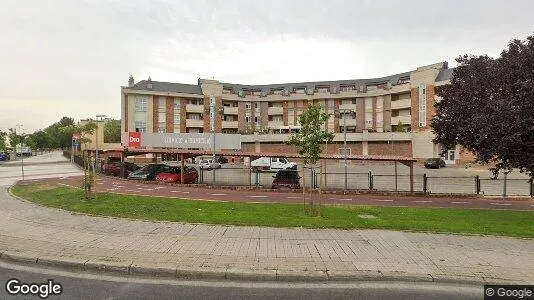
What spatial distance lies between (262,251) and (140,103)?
6250cm

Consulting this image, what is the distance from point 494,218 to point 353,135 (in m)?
46.1

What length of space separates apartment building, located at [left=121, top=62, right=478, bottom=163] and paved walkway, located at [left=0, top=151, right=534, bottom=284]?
1834 inches

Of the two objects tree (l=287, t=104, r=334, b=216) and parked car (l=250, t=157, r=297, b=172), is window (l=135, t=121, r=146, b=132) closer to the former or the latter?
parked car (l=250, t=157, r=297, b=172)

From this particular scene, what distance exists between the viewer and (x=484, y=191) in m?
23.8

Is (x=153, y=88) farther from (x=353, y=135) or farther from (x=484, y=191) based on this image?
(x=484, y=191)

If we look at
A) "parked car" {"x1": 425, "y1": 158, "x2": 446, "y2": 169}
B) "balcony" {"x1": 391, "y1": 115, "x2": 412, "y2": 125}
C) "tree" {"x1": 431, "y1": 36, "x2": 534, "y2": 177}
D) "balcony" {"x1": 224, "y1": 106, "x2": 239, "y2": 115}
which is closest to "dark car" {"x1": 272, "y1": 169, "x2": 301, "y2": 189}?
"tree" {"x1": 431, "y1": 36, "x2": 534, "y2": 177}

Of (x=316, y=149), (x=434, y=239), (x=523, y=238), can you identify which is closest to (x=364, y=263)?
(x=434, y=239)

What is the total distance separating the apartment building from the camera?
56.7 meters

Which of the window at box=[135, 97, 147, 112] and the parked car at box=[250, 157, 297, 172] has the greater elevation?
the window at box=[135, 97, 147, 112]

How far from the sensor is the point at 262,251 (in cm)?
792

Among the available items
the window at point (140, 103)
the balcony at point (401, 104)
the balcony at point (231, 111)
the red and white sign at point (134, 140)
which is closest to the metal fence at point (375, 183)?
the red and white sign at point (134, 140)

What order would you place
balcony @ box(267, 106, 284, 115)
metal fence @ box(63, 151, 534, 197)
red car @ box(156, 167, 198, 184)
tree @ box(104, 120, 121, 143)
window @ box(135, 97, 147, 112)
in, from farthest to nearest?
1. tree @ box(104, 120, 121, 143)
2. balcony @ box(267, 106, 284, 115)
3. window @ box(135, 97, 147, 112)
4. red car @ box(156, 167, 198, 184)
5. metal fence @ box(63, 151, 534, 197)

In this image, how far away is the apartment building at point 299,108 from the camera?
5672 centimetres

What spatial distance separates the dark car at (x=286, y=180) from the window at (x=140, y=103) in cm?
4890
